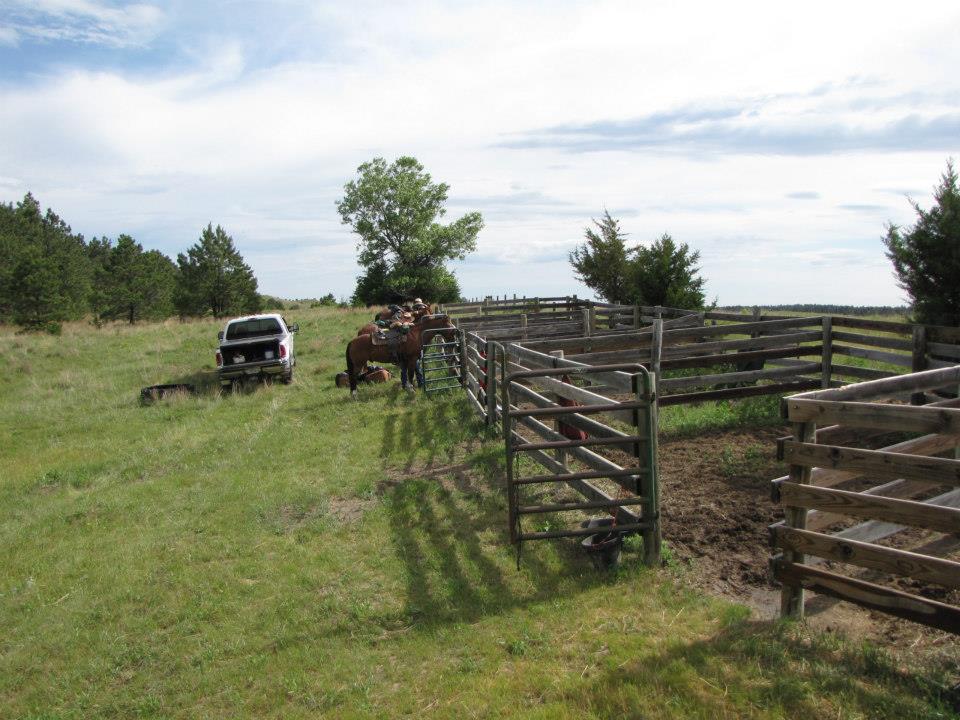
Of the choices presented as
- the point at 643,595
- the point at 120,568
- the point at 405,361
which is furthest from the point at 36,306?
the point at 643,595

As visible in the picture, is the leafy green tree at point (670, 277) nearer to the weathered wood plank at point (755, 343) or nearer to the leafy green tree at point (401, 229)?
the weathered wood plank at point (755, 343)

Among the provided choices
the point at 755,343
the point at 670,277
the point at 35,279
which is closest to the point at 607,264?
the point at 670,277

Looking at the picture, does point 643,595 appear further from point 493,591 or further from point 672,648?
point 493,591

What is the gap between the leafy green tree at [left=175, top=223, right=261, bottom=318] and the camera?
4838cm

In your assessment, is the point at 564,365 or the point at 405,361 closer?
the point at 564,365

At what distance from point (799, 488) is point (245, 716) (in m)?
3.77

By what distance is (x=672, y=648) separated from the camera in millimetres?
4090

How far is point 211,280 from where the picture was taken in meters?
48.7

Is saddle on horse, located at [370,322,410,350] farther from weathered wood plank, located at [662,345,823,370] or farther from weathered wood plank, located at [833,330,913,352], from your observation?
weathered wood plank, located at [833,330,913,352]

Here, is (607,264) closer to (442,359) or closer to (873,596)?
(442,359)

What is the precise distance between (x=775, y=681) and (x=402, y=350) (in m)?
11.9

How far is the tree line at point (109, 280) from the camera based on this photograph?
1334 inches

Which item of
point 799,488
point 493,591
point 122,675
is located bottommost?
point 122,675

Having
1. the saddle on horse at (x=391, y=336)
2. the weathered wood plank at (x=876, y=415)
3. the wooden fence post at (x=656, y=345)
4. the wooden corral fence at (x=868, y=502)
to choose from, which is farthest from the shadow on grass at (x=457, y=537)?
the saddle on horse at (x=391, y=336)
